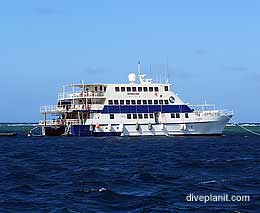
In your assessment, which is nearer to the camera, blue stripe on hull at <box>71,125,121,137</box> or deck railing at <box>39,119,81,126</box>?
blue stripe on hull at <box>71,125,121,137</box>

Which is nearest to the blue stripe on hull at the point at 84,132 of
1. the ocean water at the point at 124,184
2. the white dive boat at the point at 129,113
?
the white dive boat at the point at 129,113

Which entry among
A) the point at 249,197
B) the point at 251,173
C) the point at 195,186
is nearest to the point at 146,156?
the point at 251,173

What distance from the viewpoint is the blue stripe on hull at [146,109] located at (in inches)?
2776

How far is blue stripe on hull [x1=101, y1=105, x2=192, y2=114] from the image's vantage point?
231 ft

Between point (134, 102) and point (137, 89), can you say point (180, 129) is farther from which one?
point (137, 89)

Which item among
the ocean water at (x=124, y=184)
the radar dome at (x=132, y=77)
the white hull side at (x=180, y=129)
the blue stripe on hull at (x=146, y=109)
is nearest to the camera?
the ocean water at (x=124, y=184)

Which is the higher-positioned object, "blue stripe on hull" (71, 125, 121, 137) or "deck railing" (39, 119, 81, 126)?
"deck railing" (39, 119, 81, 126)

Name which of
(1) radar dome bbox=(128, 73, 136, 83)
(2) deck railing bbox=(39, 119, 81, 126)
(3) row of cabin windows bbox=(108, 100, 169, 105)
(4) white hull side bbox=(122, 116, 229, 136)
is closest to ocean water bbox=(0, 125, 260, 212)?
(4) white hull side bbox=(122, 116, 229, 136)

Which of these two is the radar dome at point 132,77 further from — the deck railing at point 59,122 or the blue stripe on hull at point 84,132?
the deck railing at point 59,122

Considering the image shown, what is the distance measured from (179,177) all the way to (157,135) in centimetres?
4506

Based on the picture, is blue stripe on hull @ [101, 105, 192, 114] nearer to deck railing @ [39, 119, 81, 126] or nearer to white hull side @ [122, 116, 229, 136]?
white hull side @ [122, 116, 229, 136]

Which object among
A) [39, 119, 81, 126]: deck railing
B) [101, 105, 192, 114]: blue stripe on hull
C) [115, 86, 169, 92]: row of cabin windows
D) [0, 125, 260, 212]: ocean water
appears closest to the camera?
[0, 125, 260, 212]: ocean water

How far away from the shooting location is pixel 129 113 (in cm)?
7119

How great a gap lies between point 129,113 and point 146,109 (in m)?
2.24
